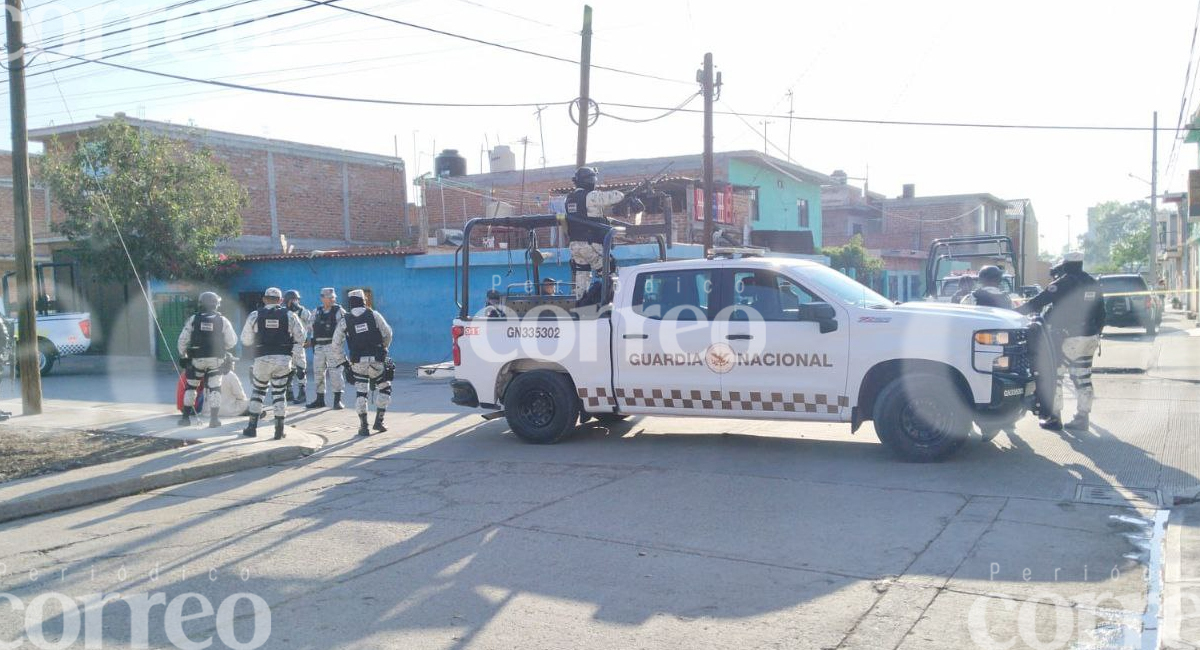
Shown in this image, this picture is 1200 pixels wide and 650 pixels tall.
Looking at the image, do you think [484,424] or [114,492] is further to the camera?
[484,424]

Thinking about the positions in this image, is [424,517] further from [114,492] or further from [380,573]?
[114,492]

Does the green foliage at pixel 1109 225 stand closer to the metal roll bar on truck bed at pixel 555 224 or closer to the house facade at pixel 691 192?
the house facade at pixel 691 192

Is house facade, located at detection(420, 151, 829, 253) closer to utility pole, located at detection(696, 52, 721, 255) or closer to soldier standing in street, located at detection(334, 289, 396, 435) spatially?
utility pole, located at detection(696, 52, 721, 255)

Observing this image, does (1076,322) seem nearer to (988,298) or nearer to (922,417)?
(988,298)

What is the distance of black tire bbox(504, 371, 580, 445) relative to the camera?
995 centimetres

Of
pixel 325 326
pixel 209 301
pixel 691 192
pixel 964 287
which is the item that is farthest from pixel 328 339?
pixel 691 192

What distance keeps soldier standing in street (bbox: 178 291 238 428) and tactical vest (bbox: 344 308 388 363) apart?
1559 millimetres

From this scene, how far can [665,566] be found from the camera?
5.78m

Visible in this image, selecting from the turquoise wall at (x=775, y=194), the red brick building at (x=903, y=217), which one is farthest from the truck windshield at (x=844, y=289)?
the red brick building at (x=903, y=217)

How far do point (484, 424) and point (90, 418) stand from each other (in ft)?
18.0

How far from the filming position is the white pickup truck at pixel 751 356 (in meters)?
8.20

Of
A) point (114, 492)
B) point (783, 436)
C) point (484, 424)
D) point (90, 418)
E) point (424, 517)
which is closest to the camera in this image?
point (424, 517)

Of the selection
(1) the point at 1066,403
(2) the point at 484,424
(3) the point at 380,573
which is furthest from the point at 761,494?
(1) the point at 1066,403

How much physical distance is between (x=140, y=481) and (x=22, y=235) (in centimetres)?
658
